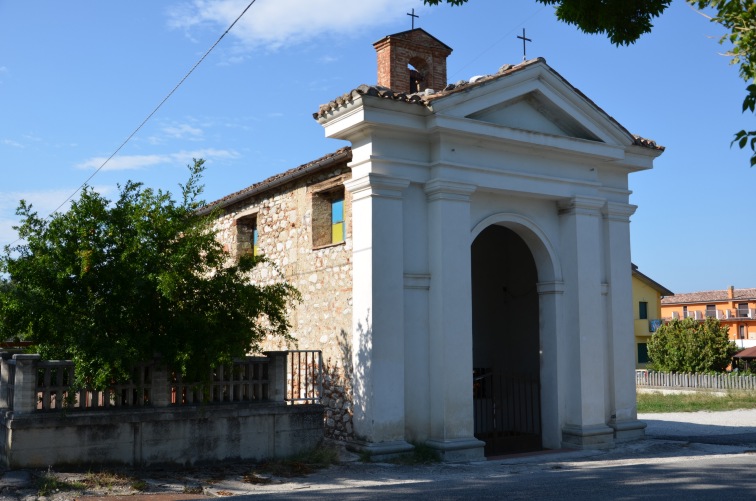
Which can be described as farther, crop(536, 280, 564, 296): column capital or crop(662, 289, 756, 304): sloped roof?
crop(662, 289, 756, 304): sloped roof

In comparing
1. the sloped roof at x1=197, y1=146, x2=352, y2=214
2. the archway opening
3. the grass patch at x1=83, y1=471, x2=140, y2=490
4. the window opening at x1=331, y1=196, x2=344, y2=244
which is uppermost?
the archway opening

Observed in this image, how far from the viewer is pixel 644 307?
161ft

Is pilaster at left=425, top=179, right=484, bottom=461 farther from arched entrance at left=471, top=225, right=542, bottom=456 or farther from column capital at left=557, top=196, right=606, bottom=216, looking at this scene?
arched entrance at left=471, top=225, right=542, bottom=456

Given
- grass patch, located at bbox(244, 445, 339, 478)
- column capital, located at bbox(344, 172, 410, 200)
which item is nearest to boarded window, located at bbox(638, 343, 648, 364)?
column capital, located at bbox(344, 172, 410, 200)

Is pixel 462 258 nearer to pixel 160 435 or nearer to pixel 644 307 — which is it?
pixel 160 435

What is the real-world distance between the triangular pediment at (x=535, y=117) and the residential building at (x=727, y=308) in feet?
148

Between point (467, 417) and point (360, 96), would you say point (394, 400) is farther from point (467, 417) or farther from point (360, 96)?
point (360, 96)

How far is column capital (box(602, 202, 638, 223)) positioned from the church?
2 centimetres

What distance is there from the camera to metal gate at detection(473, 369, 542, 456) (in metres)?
12.6

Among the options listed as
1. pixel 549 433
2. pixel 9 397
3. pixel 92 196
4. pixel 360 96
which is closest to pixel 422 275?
pixel 360 96

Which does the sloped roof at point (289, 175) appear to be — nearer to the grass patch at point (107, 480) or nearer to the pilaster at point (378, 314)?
the pilaster at point (378, 314)

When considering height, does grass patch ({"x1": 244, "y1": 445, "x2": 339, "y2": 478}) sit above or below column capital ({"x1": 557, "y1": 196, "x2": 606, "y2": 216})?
below

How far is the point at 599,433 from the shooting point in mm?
12078

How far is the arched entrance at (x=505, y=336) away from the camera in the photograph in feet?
44.2
